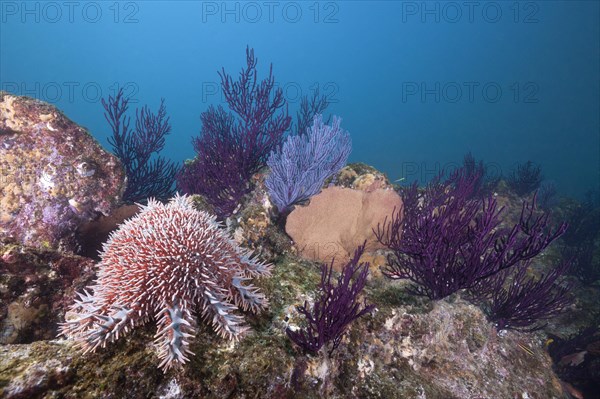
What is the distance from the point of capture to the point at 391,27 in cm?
12800

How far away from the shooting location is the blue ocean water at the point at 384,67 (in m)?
67.6

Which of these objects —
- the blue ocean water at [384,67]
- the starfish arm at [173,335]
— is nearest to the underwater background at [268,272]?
the starfish arm at [173,335]

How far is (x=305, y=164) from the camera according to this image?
219 inches

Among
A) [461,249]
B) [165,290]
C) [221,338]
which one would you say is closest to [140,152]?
[165,290]

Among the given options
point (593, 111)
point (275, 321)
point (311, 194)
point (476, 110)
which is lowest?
point (275, 321)

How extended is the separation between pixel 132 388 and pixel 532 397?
4090mm

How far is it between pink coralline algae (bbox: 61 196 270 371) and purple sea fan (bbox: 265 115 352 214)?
2.85 meters

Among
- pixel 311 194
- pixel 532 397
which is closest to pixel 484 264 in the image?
pixel 532 397

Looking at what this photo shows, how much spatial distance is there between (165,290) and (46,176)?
4450mm

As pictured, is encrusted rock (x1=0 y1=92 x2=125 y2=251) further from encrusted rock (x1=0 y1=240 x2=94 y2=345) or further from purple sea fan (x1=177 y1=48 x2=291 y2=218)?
encrusted rock (x1=0 y1=240 x2=94 y2=345)

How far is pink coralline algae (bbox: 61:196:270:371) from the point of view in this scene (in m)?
1.94

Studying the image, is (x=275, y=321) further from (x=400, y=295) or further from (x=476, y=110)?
(x=476, y=110)

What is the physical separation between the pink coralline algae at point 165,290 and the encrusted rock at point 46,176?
3.18m

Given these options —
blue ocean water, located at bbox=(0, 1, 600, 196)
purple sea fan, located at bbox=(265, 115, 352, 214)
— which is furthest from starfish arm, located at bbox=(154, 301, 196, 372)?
blue ocean water, located at bbox=(0, 1, 600, 196)
